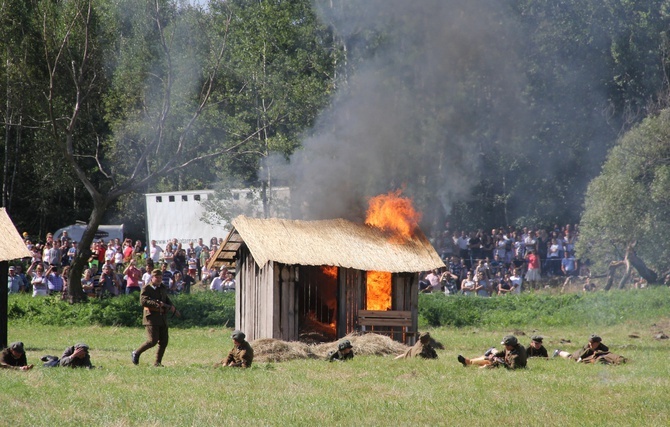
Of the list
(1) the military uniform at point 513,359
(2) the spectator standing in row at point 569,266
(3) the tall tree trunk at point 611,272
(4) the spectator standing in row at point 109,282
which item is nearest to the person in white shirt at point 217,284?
(4) the spectator standing in row at point 109,282

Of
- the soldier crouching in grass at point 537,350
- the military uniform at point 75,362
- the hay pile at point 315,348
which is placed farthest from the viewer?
the soldier crouching in grass at point 537,350

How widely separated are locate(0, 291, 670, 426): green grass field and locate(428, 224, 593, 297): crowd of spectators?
37.9 ft

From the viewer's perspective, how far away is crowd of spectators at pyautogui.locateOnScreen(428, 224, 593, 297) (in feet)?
107

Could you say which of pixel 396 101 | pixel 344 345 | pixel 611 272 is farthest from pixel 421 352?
pixel 611 272

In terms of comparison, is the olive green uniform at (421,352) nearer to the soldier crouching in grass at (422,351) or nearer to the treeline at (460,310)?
the soldier crouching in grass at (422,351)

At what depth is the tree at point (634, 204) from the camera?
108 ft

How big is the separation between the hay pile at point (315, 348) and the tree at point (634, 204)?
14.1m

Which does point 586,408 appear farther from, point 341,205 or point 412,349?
point 341,205

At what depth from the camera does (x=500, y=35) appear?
29.5m

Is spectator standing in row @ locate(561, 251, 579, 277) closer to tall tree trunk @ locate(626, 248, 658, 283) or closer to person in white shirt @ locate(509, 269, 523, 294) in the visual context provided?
person in white shirt @ locate(509, 269, 523, 294)

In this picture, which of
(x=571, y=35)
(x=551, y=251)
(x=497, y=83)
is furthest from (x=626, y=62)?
(x=551, y=251)

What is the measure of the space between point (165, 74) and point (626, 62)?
18.1 metres

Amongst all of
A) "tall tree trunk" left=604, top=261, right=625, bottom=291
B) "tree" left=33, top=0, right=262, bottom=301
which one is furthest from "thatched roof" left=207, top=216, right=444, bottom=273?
"tall tree trunk" left=604, top=261, right=625, bottom=291

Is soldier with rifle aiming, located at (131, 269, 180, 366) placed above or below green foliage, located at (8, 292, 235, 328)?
above
